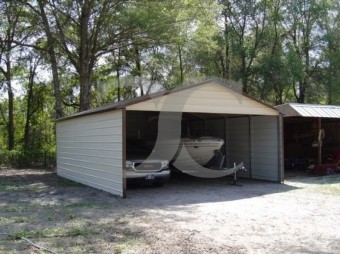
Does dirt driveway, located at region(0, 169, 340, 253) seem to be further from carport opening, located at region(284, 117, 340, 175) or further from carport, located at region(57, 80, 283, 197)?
carport opening, located at region(284, 117, 340, 175)

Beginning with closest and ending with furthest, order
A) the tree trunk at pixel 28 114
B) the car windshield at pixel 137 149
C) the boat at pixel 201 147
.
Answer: the car windshield at pixel 137 149 < the boat at pixel 201 147 < the tree trunk at pixel 28 114

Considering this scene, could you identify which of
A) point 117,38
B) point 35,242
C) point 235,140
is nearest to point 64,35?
point 117,38

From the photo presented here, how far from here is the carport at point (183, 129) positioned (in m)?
10.1

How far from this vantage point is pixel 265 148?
12.9 metres

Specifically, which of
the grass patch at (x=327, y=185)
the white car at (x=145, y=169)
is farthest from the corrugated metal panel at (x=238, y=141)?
the white car at (x=145, y=169)

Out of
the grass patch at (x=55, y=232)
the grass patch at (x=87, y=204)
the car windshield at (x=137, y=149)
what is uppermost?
the car windshield at (x=137, y=149)

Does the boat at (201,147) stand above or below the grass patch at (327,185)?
above

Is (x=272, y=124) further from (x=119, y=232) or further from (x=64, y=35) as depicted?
(x=64, y=35)

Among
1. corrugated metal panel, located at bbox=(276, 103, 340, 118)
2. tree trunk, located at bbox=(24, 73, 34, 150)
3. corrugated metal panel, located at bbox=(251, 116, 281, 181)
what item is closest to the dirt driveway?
corrugated metal panel, located at bbox=(251, 116, 281, 181)

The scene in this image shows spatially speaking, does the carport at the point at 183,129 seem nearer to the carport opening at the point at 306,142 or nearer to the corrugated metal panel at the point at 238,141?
the corrugated metal panel at the point at 238,141

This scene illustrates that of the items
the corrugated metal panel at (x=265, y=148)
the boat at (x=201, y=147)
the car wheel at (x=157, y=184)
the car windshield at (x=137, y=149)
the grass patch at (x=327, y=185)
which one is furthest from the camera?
the boat at (x=201, y=147)

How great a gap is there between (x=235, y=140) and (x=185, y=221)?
7.95m

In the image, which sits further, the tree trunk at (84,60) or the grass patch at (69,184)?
the tree trunk at (84,60)

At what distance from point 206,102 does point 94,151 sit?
358 centimetres
